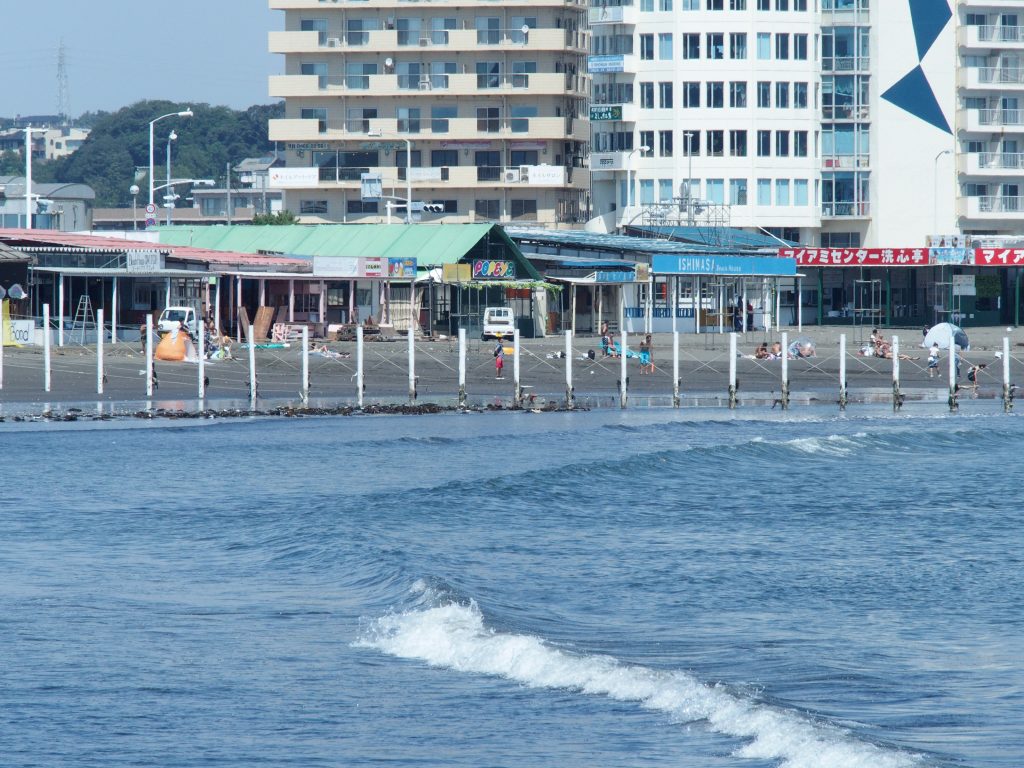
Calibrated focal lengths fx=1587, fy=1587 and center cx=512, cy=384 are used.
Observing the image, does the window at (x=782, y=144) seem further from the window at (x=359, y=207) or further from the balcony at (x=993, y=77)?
the window at (x=359, y=207)

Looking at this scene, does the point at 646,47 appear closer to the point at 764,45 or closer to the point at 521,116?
the point at 764,45

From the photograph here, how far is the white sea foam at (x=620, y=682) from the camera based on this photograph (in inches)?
451

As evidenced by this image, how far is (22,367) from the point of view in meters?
47.4

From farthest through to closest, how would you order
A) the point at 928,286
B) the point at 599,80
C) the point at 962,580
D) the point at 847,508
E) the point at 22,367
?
1. the point at 599,80
2. the point at 928,286
3. the point at 22,367
4. the point at 847,508
5. the point at 962,580

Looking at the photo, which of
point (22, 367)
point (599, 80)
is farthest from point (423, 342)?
point (599, 80)

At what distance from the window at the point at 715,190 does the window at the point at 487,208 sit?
14532 millimetres

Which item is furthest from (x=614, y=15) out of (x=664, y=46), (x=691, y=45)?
(x=691, y=45)

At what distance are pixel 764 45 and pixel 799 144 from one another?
585 centimetres

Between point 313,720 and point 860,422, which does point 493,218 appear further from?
point 313,720

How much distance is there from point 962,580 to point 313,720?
31.8 ft

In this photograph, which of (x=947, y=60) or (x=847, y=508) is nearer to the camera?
(x=847, y=508)

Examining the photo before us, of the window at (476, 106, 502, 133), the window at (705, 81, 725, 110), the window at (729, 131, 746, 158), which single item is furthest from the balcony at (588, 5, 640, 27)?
the window at (476, 106, 502, 133)

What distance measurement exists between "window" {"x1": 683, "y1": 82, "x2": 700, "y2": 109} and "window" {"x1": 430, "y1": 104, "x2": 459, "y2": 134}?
1581 centimetres

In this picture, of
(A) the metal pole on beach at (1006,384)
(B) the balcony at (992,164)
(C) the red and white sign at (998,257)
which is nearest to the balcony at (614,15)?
(B) the balcony at (992,164)
